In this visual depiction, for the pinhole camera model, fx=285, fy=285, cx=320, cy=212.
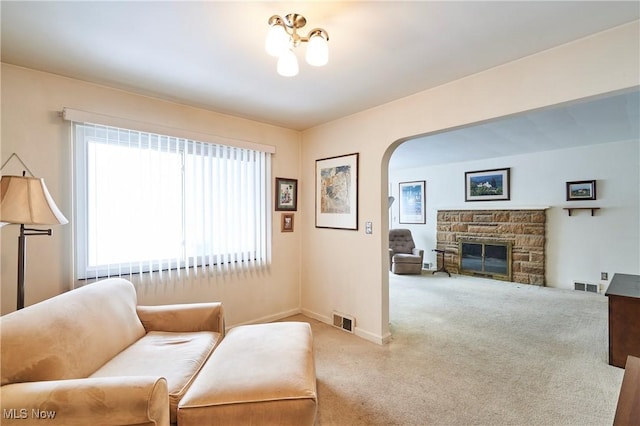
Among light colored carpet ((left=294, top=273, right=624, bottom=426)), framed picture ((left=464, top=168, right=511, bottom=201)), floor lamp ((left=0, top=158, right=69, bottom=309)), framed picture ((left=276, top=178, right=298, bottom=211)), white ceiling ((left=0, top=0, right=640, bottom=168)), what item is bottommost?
light colored carpet ((left=294, top=273, right=624, bottom=426))

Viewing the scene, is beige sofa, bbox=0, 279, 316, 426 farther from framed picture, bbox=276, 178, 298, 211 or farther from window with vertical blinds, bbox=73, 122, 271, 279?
framed picture, bbox=276, 178, 298, 211

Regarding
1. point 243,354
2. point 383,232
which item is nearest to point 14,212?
point 243,354

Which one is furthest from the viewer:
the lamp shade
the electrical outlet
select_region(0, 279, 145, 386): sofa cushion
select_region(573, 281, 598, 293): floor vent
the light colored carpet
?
select_region(573, 281, 598, 293): floor vent

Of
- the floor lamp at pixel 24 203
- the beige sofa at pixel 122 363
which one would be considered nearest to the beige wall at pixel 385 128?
the beige sofa at pixel 122 363

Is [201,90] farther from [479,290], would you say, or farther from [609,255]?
[609,255]

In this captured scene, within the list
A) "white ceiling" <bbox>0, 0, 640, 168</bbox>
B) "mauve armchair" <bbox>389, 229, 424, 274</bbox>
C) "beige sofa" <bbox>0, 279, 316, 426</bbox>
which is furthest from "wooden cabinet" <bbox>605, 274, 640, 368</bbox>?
"mauve armchair" <bbox>389, 229, 424, 274</bbox>

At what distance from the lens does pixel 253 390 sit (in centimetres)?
134

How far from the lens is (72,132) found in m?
2.23

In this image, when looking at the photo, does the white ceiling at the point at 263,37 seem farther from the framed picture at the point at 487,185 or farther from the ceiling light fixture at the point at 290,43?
the framed picture at the point at 487,185

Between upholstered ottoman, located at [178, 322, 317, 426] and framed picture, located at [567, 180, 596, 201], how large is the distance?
18.1 feet

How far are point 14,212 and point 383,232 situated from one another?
8.69 ft

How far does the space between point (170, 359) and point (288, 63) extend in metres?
1.77

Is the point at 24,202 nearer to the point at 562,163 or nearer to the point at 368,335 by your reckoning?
the point at 368,335

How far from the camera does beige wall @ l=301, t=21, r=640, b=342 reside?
168 centimetres
